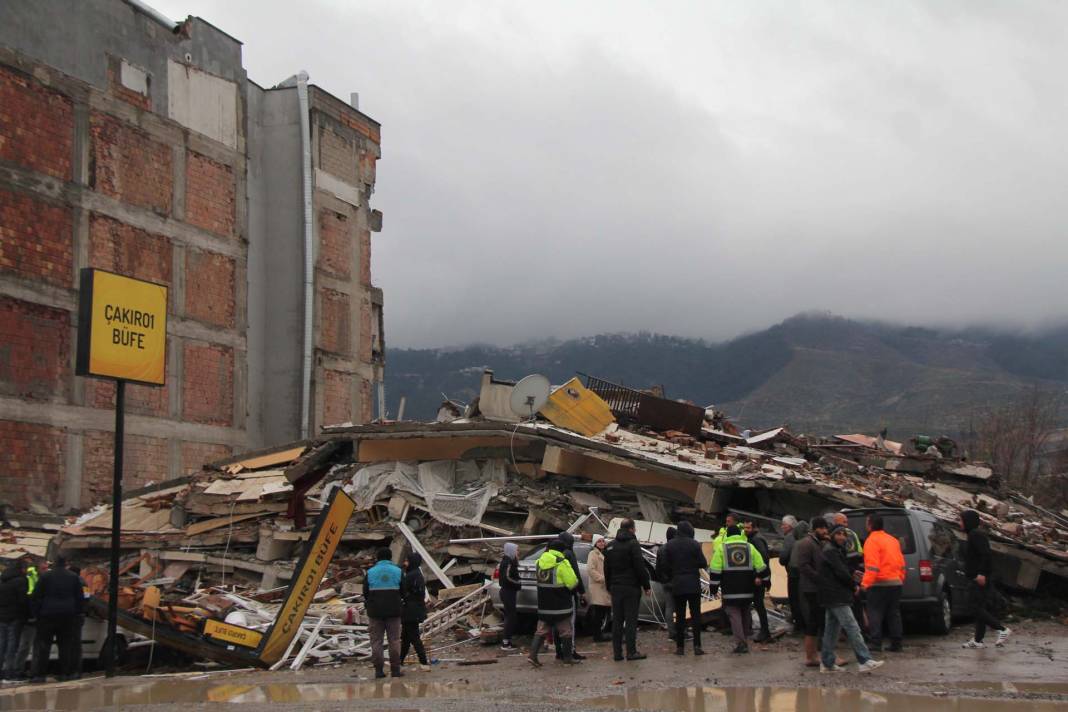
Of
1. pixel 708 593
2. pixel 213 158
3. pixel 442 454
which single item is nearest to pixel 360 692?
pixel 708 593

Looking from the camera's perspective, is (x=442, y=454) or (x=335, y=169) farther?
(x=335, y=169)

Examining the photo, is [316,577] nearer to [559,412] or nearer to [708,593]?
[708,593]

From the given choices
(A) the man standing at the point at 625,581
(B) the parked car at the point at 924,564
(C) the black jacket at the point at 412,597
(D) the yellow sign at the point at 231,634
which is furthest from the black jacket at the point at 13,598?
(B) the parked car at the point at 924,564

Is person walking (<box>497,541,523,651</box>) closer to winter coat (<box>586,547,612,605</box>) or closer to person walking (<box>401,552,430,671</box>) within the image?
winter coat (<box>586,547,612,605</box>)

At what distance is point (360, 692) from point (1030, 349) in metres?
172

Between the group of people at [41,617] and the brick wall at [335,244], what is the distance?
20676 millimetres

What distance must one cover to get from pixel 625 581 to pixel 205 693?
210 inches

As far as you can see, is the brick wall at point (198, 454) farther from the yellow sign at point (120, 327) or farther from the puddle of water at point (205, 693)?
the puddle of water at point (205, 693)

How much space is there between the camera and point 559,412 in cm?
2211

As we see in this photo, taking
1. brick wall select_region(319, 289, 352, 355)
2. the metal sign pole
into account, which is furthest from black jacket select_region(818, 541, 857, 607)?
brick wall select_region(319, 289, 352, 355)

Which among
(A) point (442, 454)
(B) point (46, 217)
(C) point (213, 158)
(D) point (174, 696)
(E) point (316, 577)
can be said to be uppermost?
(C) point (213, 158)

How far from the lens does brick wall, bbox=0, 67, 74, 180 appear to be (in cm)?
2583

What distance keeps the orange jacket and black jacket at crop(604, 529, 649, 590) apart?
277cm

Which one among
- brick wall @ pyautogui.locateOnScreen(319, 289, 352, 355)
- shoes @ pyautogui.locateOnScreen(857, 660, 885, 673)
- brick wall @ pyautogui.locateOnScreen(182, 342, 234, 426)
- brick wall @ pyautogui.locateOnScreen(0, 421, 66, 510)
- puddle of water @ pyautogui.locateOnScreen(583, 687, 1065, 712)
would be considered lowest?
puddle of water @ pyautogui.locateOnScreen(583, 687, 1065, 712)
